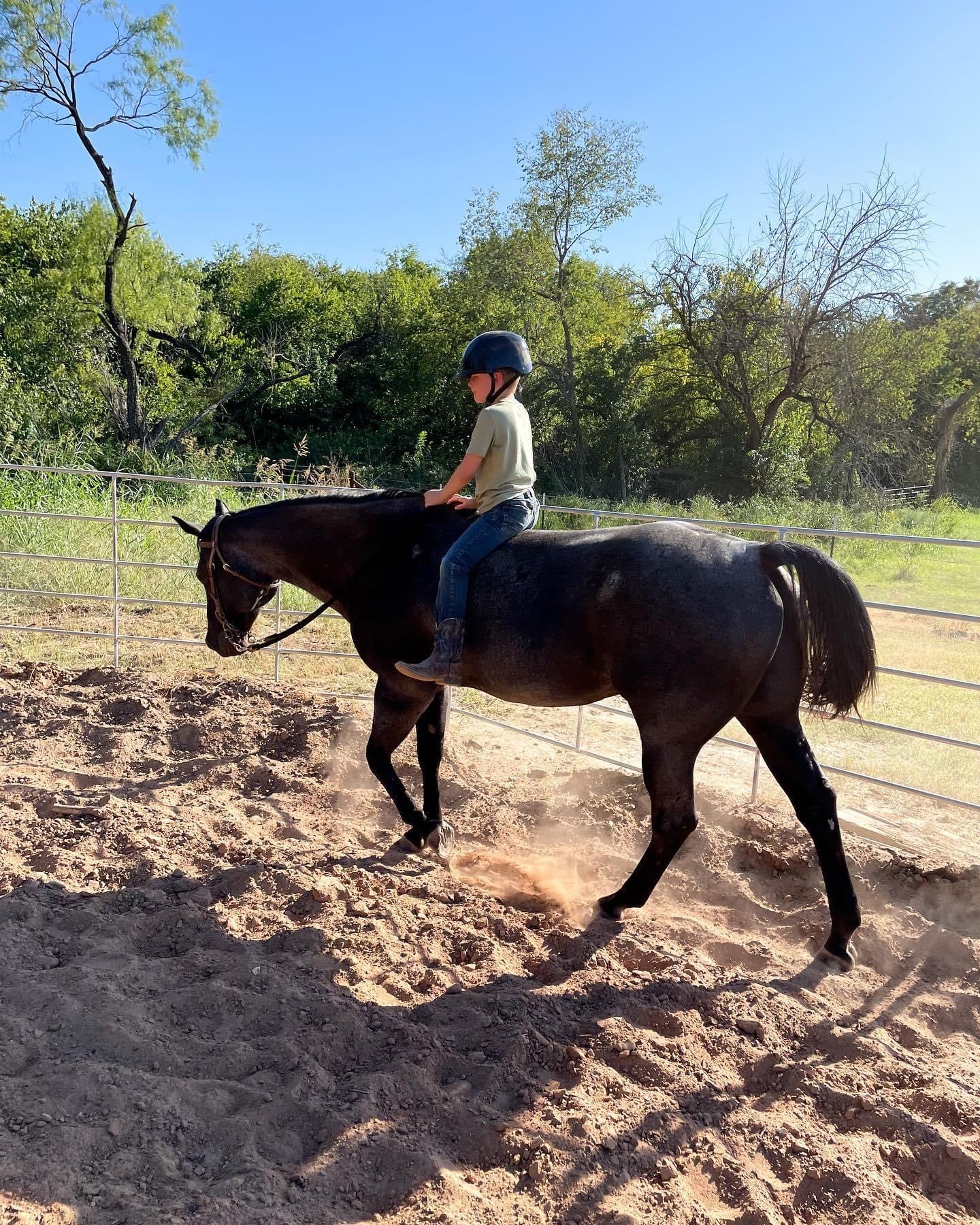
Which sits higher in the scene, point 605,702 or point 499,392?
point 499,392

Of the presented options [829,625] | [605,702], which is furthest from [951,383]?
[829,625]

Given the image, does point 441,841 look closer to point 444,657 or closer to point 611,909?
point 611,909

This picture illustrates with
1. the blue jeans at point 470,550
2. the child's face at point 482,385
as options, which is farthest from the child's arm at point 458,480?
the child's face at point 482,385

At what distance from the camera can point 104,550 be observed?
424 inches

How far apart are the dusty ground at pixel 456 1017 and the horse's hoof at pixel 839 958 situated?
69 mm

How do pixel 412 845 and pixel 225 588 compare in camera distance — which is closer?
pixel 412 845

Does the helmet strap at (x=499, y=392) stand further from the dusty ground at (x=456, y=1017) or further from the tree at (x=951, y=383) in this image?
the tree at (x=951, y=383)

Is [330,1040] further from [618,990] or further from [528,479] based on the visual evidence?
[528,479]

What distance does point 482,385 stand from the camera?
13.2 feet

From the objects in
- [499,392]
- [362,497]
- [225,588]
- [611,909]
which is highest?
[499,392]

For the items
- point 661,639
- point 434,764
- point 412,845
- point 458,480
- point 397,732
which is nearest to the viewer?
point 661,639

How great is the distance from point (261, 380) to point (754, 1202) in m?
26.7

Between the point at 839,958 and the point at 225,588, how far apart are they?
3933 millimetres

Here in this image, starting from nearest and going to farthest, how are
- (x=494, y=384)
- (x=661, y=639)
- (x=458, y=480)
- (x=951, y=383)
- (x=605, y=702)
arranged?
(x=661, y=639) < (x=458, y=480) < (x=494, y=384) < (x=605, y=702) < (x=951, y=383)
